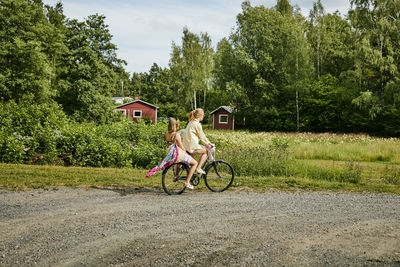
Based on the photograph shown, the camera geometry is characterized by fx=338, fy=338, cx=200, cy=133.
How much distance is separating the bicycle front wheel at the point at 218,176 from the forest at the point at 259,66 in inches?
852

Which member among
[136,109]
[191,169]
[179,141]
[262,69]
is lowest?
[191,169]

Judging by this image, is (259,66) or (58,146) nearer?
(58,146)

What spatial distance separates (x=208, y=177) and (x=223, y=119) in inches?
1614

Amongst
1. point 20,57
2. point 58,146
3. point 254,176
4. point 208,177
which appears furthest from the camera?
point 20,57

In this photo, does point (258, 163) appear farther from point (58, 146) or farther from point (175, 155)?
point (58, 146)

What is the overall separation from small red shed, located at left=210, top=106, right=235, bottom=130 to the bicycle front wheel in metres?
39.3

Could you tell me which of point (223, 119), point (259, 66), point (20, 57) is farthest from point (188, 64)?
point (20, 57)

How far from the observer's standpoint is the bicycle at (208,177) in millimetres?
7211

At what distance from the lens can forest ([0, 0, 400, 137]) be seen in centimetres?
3053

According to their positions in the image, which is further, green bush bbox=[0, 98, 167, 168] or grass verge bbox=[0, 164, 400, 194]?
green bush bbox=[0, 98, 167, 168]

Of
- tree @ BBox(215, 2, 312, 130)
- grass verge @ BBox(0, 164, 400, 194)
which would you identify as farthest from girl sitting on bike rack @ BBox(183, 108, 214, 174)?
tree @ BBox(215, 2, 312, 130)

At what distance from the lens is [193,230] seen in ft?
15.9

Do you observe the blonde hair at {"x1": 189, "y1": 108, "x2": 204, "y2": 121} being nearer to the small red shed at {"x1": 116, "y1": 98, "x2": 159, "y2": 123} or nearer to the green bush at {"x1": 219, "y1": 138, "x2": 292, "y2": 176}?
the green bush at {"x1": 219, "y1": 138, "x2": 292, "y2": 176}

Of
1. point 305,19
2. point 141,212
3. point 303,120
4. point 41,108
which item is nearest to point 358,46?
point 303,120
